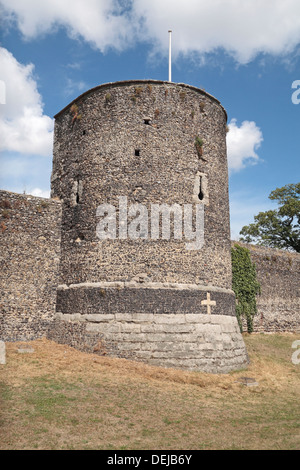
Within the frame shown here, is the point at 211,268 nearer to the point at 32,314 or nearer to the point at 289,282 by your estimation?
the point at 32,314

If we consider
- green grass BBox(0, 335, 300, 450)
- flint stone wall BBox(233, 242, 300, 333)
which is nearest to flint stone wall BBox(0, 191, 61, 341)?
green grass BBox(0, 335, 300, 450)

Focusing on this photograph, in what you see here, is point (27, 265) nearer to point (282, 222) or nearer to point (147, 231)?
point (147, 231)

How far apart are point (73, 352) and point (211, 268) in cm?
575

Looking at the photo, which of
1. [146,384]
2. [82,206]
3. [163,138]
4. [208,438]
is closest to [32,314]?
[82,206]

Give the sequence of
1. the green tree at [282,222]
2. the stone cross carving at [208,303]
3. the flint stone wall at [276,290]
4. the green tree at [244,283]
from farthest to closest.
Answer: the green tree at [282,222] < the flint stone wall at [276,290] < the green tree at [244,283] < the stone cross carving at [208,303]

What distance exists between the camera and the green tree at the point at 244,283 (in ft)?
68.3

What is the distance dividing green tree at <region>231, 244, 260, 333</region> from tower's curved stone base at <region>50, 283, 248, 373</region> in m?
6.55

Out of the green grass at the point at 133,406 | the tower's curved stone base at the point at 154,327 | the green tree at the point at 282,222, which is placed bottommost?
the green grass at the point at 133,406

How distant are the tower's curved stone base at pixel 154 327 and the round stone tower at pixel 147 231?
0.03 meters

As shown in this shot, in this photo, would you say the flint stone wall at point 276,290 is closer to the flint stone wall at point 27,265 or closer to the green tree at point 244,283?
the green tree at point 244,283

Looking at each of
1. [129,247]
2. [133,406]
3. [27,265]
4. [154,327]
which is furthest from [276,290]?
[133,406]

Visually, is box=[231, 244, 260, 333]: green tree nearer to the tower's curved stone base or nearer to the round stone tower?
the round stone tower

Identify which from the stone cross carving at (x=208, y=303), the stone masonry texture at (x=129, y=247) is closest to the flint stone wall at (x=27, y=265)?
the stone masonry texture at (x=129, y=247)

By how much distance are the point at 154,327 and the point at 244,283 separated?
375 inches
